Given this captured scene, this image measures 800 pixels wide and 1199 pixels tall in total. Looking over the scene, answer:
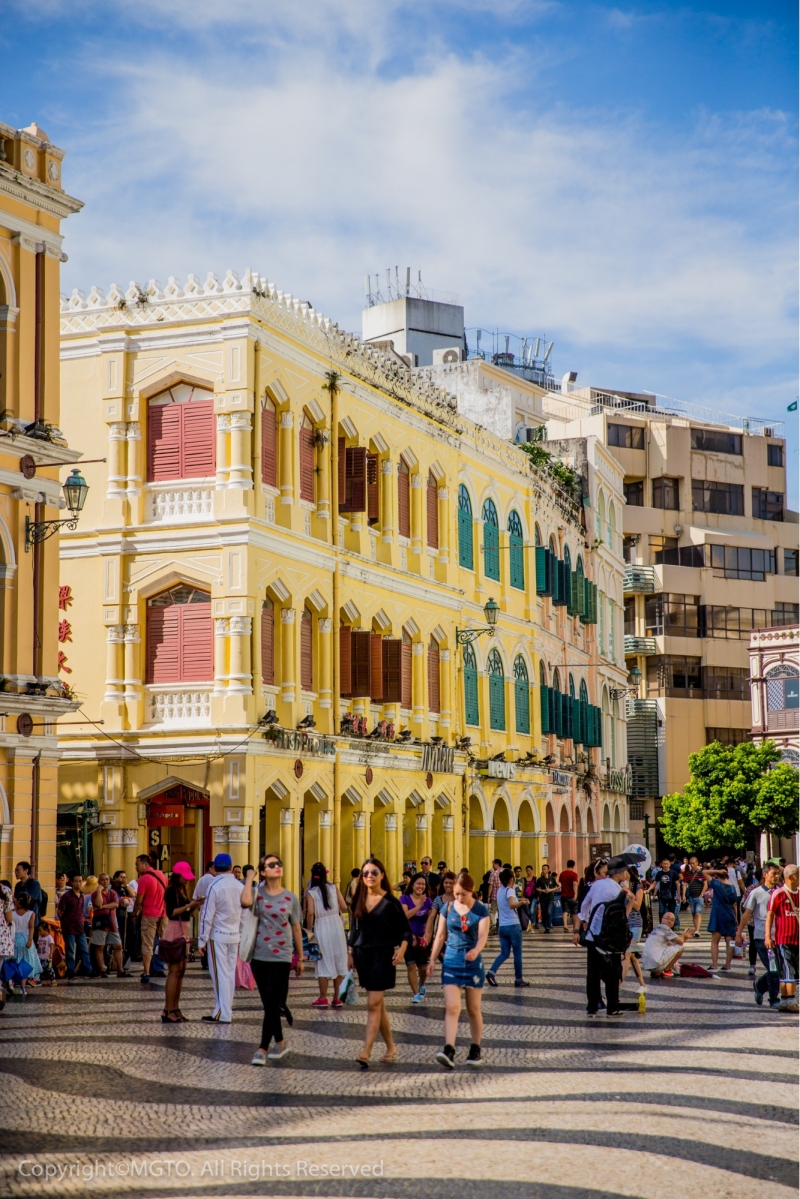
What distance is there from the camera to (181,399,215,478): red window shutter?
3005cm

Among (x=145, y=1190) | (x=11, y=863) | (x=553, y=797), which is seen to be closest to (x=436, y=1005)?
(x=11, y=863)

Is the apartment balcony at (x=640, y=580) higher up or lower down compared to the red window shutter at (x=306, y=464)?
higher up

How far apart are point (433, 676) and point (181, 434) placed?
9.99 meters

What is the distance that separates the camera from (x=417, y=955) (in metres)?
18.8

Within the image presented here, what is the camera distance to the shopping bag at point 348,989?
58.3ft

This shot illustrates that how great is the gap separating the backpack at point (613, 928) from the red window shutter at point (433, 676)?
66.6 feet

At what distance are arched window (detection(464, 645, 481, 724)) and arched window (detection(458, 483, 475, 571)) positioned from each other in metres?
2.06

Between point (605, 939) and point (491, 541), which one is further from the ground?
point (491, 541)

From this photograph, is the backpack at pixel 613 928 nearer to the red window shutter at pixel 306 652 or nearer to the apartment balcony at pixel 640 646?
the red window shutter at pixel 306 652

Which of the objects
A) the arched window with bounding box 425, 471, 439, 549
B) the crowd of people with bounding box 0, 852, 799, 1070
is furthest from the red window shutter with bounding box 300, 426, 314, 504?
the crowd of people with bounding box 0, 852, 799, 1070

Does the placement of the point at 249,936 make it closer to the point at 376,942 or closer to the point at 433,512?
the point at 376,942

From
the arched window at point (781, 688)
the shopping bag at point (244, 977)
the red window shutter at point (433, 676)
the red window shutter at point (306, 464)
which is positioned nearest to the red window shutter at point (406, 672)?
the red window shutter at point (433, 676)

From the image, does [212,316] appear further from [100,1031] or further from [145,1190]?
[145,1190]

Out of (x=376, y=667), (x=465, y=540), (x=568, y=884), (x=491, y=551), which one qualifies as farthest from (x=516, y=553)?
(x=568, y=884)
